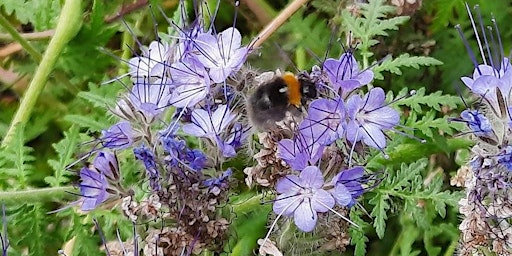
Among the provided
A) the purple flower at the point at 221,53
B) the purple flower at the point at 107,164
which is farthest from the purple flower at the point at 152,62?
the purple flower at the point at 107,164

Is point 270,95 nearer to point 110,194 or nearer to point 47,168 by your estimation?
point 110,194

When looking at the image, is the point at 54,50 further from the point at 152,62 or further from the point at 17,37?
the point at 152,62

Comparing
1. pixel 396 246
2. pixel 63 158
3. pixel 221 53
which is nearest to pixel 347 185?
pixel 221 53

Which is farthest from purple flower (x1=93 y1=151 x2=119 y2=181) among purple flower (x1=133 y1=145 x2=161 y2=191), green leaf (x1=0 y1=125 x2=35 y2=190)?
green leaf (x1=0 y1=125 x2=35 y2=190)

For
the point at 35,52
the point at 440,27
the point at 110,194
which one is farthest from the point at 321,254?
the point at 35,52

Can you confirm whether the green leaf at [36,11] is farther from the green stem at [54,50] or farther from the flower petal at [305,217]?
the flower petal at [305,217]

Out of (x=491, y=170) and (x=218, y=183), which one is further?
(x=218, y=183)
